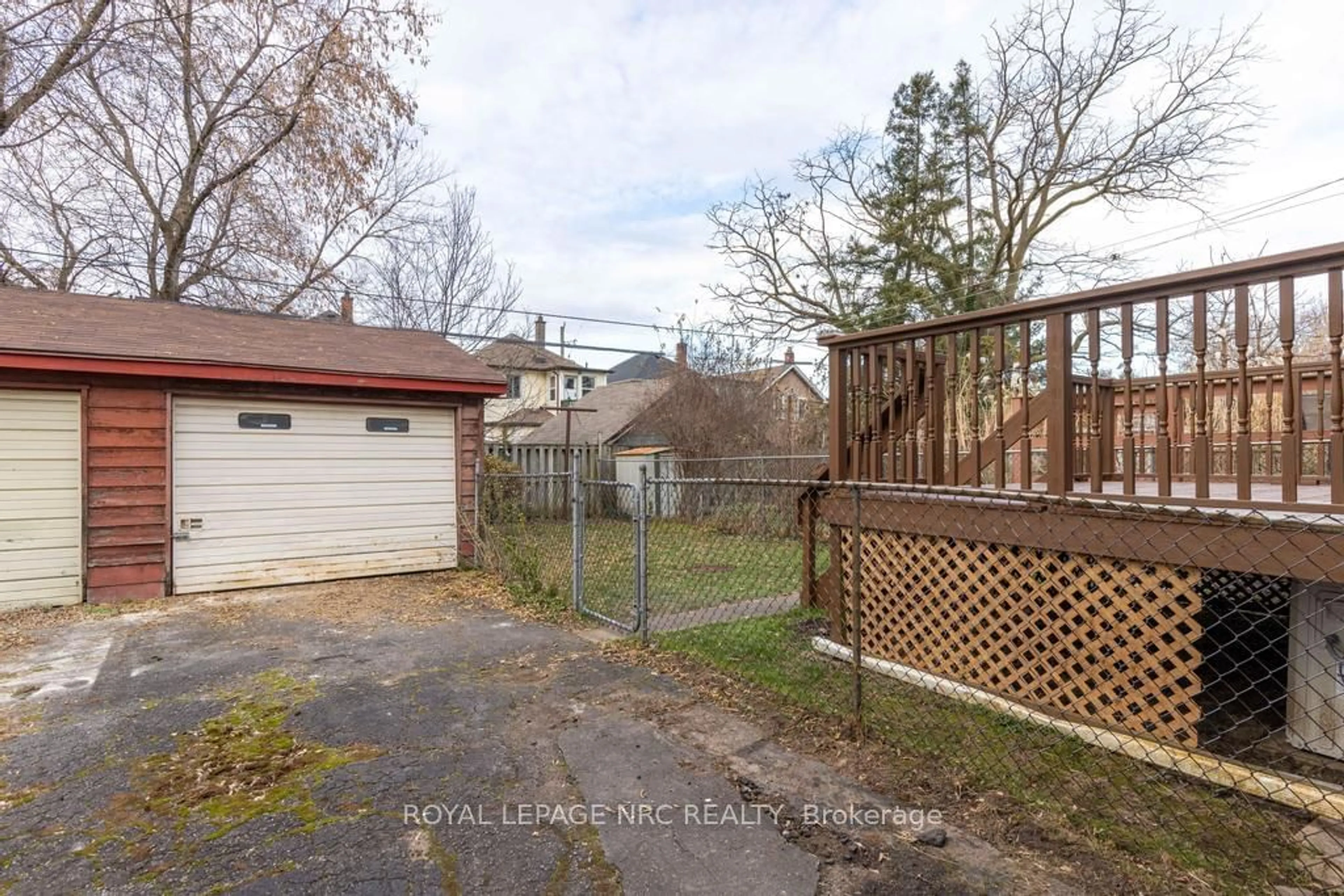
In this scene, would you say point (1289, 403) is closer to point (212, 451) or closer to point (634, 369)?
point (212, 451)

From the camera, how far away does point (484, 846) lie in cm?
234

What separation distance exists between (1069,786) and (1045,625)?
2.84ft

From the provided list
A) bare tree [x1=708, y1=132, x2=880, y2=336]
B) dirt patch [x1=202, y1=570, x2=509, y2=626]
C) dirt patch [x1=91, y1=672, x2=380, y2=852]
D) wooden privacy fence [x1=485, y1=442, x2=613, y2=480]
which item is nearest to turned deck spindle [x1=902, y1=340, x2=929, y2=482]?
dirt patch [x1=91, y1=672, x2=380, y2=852]

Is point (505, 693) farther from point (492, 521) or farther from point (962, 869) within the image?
point (492, 521)

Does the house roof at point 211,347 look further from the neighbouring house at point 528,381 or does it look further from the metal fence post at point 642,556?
the metal fence post at point 642,556

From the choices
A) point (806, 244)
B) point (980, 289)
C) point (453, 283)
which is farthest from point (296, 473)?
point (980, 289)

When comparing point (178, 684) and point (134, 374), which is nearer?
point (178, 684)

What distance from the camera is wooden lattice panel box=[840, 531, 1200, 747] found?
2910 millimetres

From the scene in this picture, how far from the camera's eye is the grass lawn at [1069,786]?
2.18 meters

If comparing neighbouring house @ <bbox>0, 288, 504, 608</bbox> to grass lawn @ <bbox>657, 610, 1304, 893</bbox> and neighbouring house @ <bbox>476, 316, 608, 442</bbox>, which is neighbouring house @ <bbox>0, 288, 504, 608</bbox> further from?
grass lawn @ <bbox>657, 610, 1304, 893</bbox>

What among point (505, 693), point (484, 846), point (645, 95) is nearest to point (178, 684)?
point (505, 693)

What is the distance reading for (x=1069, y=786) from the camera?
2.68 m

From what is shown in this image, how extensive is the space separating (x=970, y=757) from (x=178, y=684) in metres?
4.52

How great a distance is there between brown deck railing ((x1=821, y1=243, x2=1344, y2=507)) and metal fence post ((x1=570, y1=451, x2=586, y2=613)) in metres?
2.07
